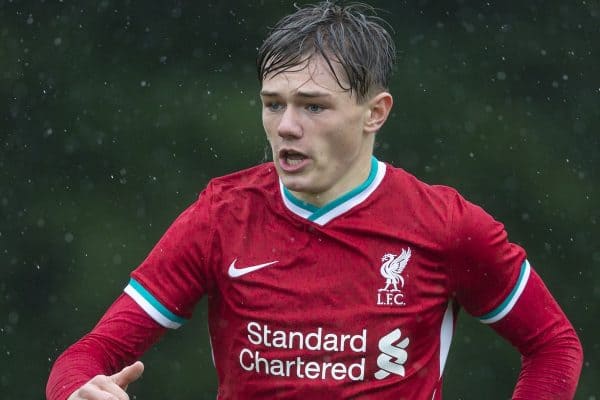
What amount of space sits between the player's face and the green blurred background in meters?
4.54

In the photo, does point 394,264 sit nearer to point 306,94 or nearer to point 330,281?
point 330,281

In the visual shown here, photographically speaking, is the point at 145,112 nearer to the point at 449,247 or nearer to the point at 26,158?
the point at 26,158

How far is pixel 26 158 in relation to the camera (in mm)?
9047

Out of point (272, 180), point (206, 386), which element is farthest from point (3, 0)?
point (272, 180)

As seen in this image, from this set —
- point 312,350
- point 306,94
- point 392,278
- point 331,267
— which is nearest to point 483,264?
point 392,278

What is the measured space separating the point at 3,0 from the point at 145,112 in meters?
1.15

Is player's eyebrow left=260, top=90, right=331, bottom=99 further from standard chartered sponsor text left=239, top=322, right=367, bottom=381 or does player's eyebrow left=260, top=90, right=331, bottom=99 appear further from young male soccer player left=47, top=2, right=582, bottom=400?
standard chartered sponsor text left=239, top=322, right=367, bottom=381

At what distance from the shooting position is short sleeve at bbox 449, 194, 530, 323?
12.9ft

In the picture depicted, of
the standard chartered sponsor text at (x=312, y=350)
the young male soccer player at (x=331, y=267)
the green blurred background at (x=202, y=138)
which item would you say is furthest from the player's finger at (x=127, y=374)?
the green blurred background at (x=202, y=138)

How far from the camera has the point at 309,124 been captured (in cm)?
380

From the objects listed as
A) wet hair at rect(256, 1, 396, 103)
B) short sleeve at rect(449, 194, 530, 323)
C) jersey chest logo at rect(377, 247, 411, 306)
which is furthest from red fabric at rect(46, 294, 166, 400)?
short sleeve at rect(449, 194, 530, 323)

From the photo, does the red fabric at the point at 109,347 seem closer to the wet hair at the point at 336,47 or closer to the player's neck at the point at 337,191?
the player's neck at the point at 337,191

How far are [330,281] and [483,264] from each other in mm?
402

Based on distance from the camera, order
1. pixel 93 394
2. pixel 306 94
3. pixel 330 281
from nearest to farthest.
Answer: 1. pixel 93 394
2. pixel 306 94
3. pixel 330 281
